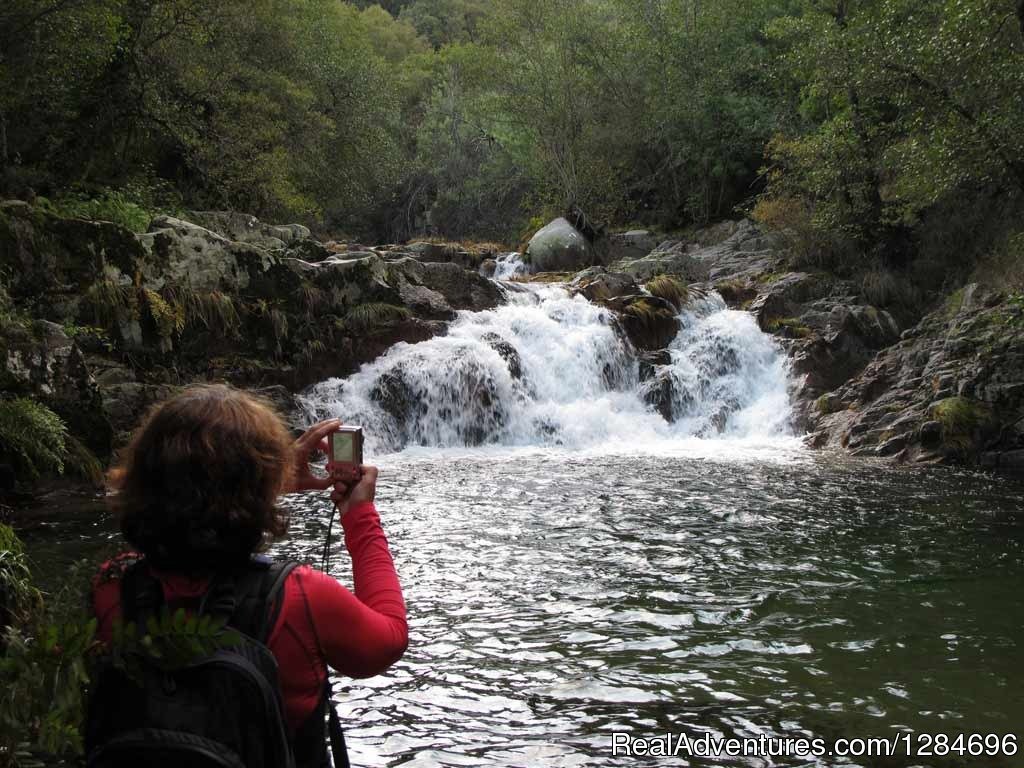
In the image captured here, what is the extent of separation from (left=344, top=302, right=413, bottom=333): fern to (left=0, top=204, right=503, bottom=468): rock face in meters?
0.03

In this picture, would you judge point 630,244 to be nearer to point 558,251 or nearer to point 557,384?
point 558,251

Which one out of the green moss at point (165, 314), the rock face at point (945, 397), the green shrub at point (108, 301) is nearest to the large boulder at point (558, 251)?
the rock face at point (945, 397)

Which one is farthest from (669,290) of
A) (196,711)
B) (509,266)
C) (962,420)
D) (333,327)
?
(196,711)

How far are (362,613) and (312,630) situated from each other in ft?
0.40

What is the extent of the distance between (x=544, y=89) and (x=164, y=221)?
18.2 m

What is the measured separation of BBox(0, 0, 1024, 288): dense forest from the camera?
14.8 meters

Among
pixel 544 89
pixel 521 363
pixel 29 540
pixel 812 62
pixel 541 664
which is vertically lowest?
pixel 541 664

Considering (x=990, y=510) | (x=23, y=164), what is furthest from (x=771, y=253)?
(x=23, y=164)

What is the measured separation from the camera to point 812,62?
18.7m

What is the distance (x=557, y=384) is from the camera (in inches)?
651

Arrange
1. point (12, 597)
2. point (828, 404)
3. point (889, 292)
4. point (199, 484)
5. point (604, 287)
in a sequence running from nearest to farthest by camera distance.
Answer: point (199, 484) < point (12, 597) < point (828, 404) < point (604, 287) < point (889, 292)

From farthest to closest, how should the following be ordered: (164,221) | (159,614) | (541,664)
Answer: (164,221) < (541,664) < (159,614)

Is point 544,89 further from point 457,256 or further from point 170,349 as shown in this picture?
point 170,349

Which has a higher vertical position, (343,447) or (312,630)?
(343,447)
